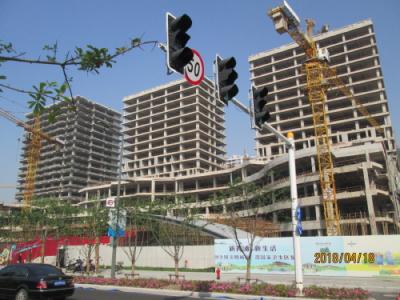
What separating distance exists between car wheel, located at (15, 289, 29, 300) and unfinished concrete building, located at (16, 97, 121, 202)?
380 ft

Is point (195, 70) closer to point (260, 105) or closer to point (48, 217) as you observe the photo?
point (260, 105)

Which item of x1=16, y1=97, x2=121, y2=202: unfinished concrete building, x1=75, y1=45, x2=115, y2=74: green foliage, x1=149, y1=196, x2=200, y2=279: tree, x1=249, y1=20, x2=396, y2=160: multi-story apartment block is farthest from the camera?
x1=16, y1=97, x2=121, y2=202: unfinished concrete building

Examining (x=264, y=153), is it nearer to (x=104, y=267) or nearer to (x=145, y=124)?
(x=145, y=124)

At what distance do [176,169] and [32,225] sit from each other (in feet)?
190

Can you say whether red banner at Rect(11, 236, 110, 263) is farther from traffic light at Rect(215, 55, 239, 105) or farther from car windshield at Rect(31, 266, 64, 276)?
traffic light at Rect(215, 55, 239, 105)

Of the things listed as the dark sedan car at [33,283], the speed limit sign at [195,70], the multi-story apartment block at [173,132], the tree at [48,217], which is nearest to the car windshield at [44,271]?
the dark sedan car at [33,283]

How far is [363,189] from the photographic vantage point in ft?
178

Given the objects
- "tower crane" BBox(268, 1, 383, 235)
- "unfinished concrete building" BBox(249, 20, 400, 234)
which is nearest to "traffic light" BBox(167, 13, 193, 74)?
"tower crane" BBox(268, 1, 383, 235)

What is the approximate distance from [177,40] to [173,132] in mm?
106604

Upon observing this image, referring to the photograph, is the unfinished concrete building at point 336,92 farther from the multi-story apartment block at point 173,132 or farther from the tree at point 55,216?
the tree at point 55,216

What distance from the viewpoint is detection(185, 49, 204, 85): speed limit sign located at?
714cm

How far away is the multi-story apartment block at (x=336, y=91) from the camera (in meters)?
84.0

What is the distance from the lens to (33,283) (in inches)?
513

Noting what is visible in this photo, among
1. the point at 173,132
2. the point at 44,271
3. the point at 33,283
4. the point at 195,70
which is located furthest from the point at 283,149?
the point at 195,70
